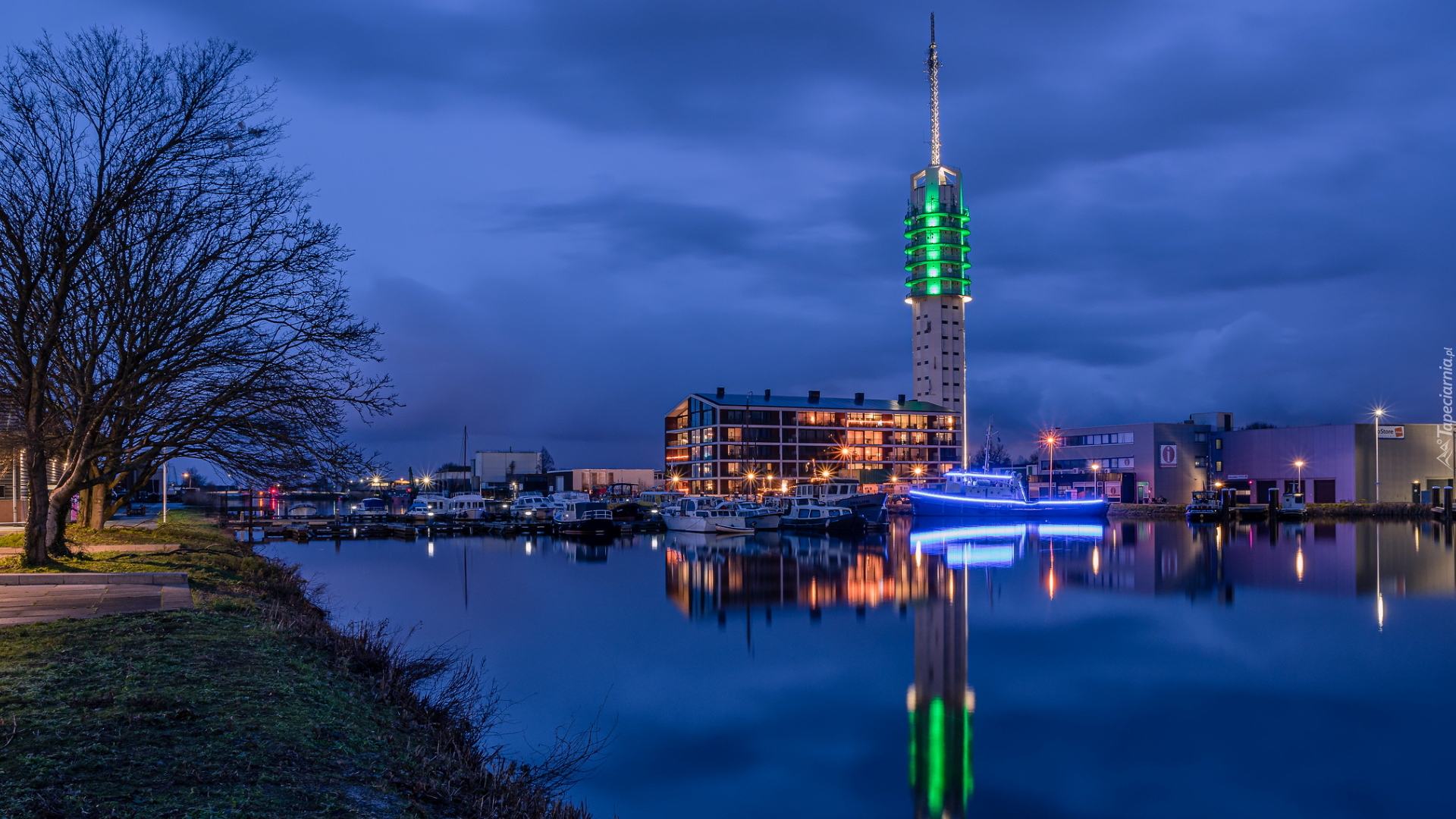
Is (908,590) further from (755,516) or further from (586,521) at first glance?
(755,516)

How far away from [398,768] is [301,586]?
24898 millimetres

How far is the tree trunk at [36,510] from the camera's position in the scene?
63.1ft

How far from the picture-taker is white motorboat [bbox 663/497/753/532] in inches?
2704

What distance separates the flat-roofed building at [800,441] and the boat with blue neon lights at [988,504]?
26.9 metres

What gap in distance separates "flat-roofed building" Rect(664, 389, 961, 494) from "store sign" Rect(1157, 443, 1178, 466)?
110ft

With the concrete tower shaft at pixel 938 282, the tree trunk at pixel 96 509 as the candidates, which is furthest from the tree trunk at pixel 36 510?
the concrete tower shaft at pixel 938 282

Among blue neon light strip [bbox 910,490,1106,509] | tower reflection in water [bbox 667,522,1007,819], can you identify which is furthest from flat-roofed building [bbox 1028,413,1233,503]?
tower reflection in water [bbox 667,522,1007,819]

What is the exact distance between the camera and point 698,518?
69688 mm

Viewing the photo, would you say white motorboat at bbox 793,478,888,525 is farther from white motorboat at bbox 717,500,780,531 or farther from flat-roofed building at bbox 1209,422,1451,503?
flat-roofed building at bbox 1209,422,1451,503

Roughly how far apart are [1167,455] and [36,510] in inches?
4322

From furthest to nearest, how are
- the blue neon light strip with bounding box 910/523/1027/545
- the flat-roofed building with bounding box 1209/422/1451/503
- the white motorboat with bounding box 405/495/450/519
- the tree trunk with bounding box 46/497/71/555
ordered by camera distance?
the flat-roofed building with bounding box 1209/422/1451/503, the white motorboat with bounding box 405/495/450/519, the blue neon light strip with bounding box 910/523/1027/545, the tree trunk with bounding box 46/497/71/555

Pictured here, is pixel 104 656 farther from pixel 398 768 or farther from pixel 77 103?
pixel 77 103

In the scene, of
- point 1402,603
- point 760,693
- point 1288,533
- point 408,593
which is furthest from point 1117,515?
point 760,693

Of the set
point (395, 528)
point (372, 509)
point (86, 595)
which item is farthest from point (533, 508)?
point (86, 595)
